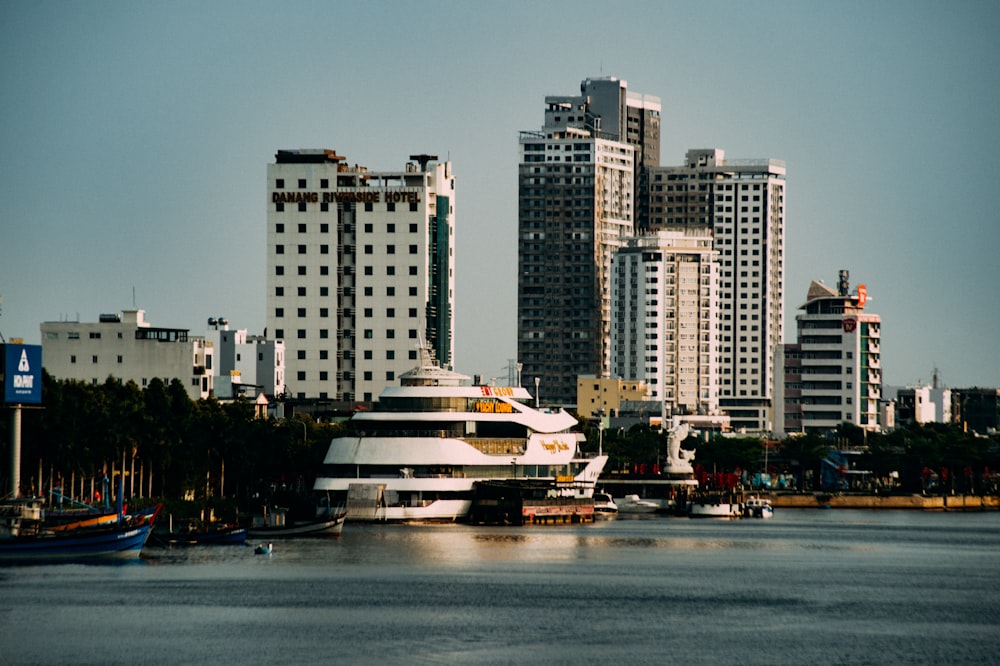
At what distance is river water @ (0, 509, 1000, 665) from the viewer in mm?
95500

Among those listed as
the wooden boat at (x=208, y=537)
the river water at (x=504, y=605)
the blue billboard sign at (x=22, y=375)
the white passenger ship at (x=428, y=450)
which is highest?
the blue billboard sign at (x=22, y=375)

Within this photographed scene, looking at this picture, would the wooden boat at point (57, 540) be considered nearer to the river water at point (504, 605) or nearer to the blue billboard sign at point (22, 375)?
the river water at point (504, 605)

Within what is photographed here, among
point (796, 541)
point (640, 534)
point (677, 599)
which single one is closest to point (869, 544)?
point (796, 541)

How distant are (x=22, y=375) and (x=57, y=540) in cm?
1603

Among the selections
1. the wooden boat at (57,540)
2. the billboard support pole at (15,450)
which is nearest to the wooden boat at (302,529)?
the wooden boat at (57,540)

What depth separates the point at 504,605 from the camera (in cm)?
11288

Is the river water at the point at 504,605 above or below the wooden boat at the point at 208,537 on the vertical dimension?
below

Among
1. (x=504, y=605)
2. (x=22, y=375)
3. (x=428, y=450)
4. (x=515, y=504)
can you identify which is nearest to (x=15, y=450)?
(x=22, y=375)

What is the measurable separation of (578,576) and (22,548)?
1595 inches

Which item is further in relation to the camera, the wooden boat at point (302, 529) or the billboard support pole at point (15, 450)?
the wooden boat at point (302, 529)

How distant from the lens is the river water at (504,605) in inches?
3760

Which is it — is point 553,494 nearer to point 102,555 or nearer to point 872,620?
point 102,555

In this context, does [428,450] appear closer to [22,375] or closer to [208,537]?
[208,537]

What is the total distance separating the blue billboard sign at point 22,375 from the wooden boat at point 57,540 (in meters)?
10.5
